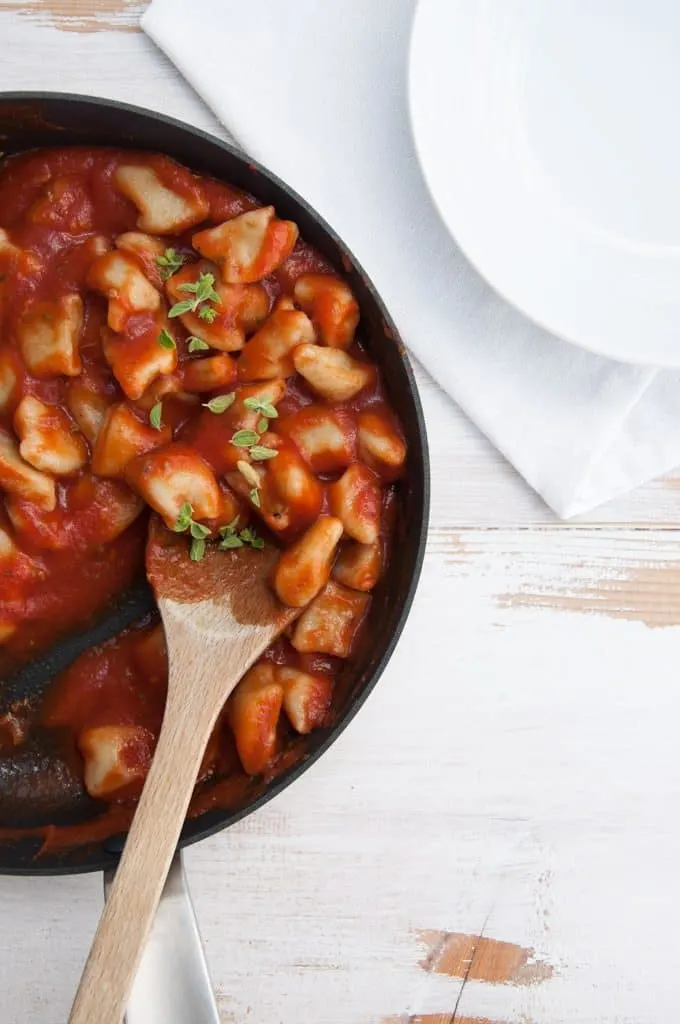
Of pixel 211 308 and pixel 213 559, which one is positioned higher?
pixel 211 308

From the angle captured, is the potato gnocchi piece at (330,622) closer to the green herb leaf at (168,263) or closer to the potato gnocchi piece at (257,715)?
the potato gnocchi piece at (257,715)

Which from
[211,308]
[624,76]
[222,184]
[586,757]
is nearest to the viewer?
[211,308]

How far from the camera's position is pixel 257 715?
1.80 metres

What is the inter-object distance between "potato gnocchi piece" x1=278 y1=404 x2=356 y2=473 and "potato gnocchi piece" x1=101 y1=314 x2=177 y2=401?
229 millimetres

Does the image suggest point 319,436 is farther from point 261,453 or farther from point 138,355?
point 138,355

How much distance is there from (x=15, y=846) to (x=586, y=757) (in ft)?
3.79

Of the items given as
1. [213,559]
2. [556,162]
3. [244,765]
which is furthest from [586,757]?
[556,162]

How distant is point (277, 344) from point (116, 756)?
0.82 meters

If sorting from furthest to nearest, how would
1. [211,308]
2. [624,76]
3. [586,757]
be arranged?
1. [586,757]
2. [624,76]
3. [211,308]

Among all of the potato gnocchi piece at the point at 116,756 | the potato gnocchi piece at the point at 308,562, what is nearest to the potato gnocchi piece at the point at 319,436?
the potato gnocchi piece at the point at 308,562

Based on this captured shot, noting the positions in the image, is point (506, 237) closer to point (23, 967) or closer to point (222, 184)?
point (222, 184)

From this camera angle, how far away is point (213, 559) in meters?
1.82

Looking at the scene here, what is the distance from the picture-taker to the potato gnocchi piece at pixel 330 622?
71.6 inches

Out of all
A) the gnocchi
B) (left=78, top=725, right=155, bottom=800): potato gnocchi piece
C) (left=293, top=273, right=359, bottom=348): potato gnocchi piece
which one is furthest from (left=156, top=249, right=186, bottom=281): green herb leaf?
(left=78, top=725, right=155, bottom=800): potato gnocchi piece
